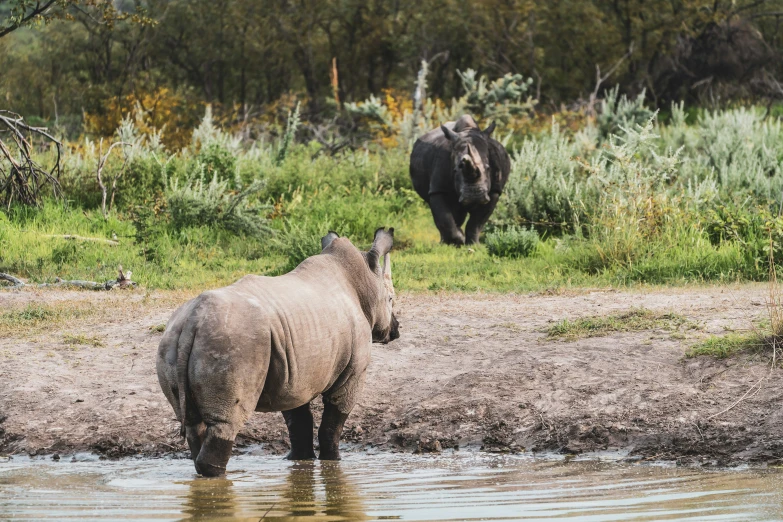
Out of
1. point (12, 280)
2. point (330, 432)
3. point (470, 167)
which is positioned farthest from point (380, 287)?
point (470, 167)

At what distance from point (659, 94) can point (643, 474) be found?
1042 inches

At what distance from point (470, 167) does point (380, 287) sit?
7.27m

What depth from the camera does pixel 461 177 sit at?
14.2 metres

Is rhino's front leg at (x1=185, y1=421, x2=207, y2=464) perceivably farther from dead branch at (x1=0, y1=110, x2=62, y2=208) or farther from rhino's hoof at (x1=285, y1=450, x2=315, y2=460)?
dead branch at (x1=0, y1=110, x2=62, y2=208)

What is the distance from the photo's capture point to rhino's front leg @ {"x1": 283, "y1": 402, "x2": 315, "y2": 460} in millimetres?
6750

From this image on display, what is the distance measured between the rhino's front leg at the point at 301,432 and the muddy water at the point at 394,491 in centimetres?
11

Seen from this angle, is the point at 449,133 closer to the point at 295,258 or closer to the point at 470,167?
the point at 470,167

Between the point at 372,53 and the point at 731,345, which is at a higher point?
the point at 372,53

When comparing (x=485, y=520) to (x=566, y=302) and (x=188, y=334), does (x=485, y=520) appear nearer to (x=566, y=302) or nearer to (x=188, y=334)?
(x=188, y=334)

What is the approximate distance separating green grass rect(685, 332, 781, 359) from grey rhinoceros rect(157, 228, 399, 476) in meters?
2.32

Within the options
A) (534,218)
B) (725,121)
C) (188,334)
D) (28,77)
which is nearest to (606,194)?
(534,218)

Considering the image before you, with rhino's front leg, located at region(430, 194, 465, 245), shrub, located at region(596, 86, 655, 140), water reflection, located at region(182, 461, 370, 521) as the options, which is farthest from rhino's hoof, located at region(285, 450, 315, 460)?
shrub, located at region(596, 86, 655, 140)

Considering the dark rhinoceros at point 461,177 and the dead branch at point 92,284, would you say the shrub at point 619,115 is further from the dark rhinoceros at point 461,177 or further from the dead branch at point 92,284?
the dead branch at point 92,284

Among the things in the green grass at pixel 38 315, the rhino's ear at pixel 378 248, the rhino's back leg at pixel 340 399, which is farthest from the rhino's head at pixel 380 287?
the green grass at pixel 38 315
